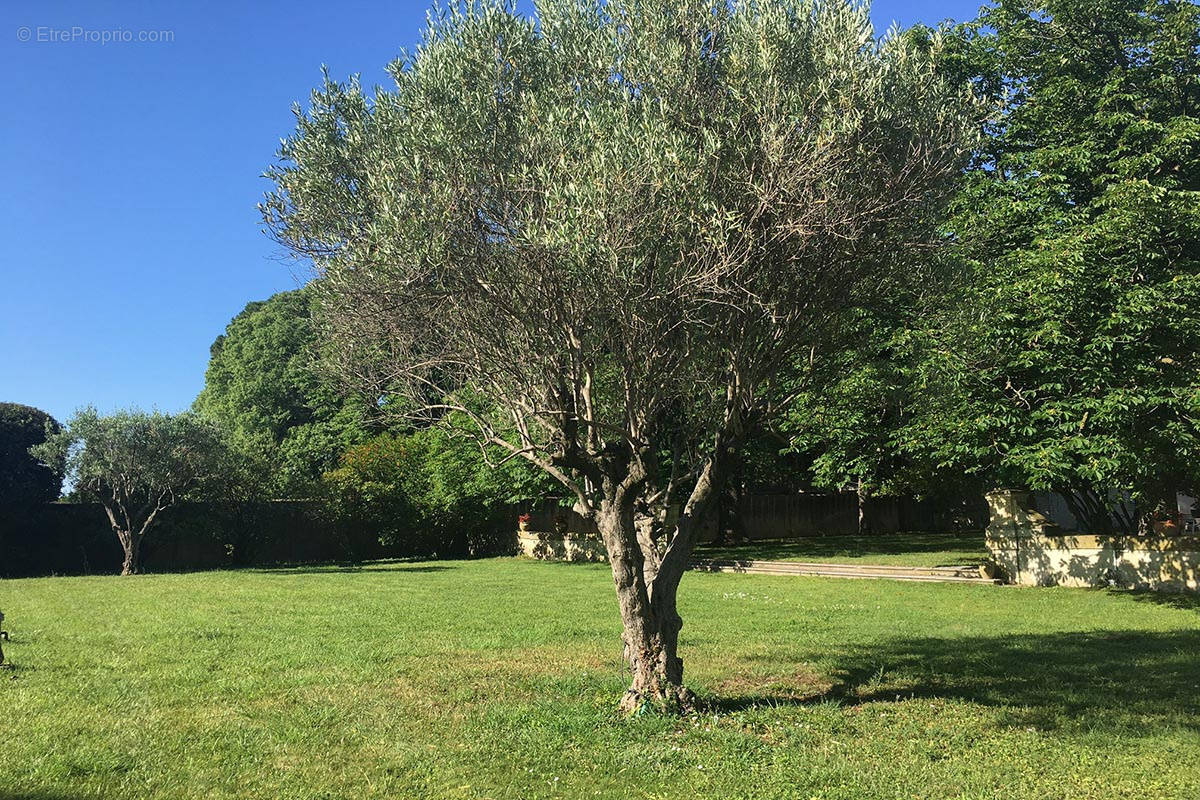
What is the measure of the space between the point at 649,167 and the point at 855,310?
11.3ft

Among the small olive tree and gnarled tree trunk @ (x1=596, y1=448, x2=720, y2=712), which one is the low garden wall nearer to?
gnarled tree trunk @ (x1=596, y1=448, x2=720, y2=712)

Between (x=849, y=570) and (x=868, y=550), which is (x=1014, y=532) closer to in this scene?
(x=849, y=570)

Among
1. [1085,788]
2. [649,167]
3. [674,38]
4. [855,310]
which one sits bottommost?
[1085,788]

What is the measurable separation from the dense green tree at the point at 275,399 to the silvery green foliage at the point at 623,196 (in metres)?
30.4

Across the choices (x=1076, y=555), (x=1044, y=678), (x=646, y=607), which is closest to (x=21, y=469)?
(x=646, y=607)

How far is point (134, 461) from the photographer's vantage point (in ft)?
85.1

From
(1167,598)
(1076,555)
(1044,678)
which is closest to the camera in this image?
(1044,678)

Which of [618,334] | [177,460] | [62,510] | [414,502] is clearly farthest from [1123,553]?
[62,510]

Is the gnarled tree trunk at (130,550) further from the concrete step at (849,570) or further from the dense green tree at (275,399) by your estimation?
the concrete step at (849,570)

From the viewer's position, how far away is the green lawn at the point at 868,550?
73.9 feet

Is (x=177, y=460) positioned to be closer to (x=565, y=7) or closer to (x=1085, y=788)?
(x=565, y=7)

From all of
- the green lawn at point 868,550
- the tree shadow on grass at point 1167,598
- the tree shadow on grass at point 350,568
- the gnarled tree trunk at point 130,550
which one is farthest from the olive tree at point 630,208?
the gnarled tree trunk at point 130,550

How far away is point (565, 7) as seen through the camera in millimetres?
7469

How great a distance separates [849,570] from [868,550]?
569cm
